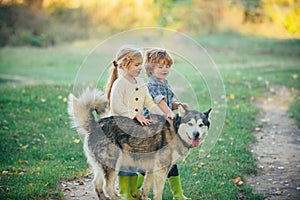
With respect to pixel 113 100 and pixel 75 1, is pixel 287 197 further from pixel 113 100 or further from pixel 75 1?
pixel 75 1

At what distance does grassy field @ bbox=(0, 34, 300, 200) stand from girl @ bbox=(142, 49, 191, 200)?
12.1 inches

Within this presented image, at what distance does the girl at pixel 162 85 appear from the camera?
17.2ft

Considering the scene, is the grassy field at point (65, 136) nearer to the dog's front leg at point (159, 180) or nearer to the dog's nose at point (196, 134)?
the dog's front leg at point (159, 180)

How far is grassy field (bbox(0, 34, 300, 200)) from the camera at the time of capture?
5953 mm

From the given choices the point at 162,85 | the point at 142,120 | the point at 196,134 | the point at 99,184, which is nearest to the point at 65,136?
the point at 99,184

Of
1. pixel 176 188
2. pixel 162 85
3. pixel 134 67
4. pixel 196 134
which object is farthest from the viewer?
pixel 176 188

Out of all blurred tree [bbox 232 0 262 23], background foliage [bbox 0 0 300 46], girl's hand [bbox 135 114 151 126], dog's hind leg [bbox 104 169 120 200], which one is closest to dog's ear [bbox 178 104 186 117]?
girl's hand [bbox 135 114 151 126]

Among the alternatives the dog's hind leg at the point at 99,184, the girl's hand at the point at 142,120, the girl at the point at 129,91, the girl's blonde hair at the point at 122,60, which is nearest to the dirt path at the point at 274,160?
the dog's hind leg at the point at 99,184

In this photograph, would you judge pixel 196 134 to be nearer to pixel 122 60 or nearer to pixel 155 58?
pixel 155 58

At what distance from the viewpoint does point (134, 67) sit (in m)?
5.09

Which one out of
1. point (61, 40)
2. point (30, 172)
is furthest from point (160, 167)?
point (61, 40)

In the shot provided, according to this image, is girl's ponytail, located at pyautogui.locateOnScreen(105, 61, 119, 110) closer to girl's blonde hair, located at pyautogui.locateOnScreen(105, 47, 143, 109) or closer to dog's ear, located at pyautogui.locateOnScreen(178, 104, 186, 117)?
girl's blonde hair, located at pyautogui.locateOnScreen(105, 47, 143, 109)

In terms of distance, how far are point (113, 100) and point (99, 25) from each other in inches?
865

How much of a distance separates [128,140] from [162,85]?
0.79 m
